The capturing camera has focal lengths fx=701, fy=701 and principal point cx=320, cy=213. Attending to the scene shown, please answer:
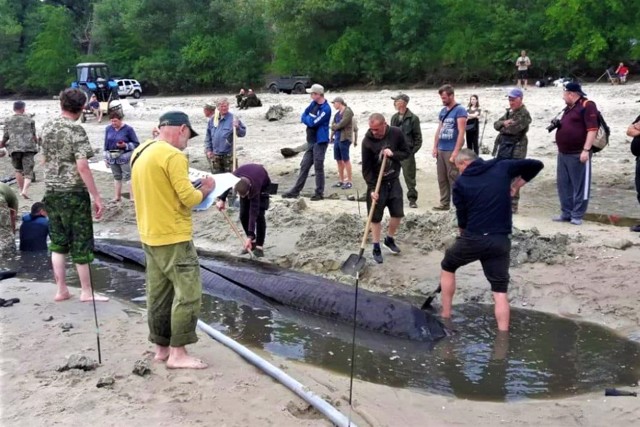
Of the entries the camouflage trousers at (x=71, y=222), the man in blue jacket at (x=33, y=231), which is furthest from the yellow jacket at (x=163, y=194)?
the man in blue jacket at (x=33, y=231)

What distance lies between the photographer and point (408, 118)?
9492mm

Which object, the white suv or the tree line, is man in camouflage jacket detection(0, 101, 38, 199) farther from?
the white suv

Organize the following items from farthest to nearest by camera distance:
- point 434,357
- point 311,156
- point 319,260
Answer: point 311,156, point 319,260, point 434,357

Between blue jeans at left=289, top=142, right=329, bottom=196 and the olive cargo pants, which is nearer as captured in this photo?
the olive cargo pants

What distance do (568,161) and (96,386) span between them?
664 cm

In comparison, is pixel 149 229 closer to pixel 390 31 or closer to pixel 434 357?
pixel 434 357

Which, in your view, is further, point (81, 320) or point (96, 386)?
point (81, 320)

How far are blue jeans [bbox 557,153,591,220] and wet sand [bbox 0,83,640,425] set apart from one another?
0.28 meters

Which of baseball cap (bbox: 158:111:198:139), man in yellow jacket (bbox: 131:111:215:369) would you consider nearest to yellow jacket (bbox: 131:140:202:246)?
man in yellow jacket (bbox: 131:111:215:369)

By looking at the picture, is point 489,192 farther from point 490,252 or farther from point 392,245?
point 392,245

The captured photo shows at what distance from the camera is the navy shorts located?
11734mm

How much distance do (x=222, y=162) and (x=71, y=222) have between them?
202 inches

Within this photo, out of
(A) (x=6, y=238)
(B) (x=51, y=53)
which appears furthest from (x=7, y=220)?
(B) (x=51, y=53)

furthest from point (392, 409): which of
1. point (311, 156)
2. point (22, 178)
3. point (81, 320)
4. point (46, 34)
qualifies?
point (46, 34)
